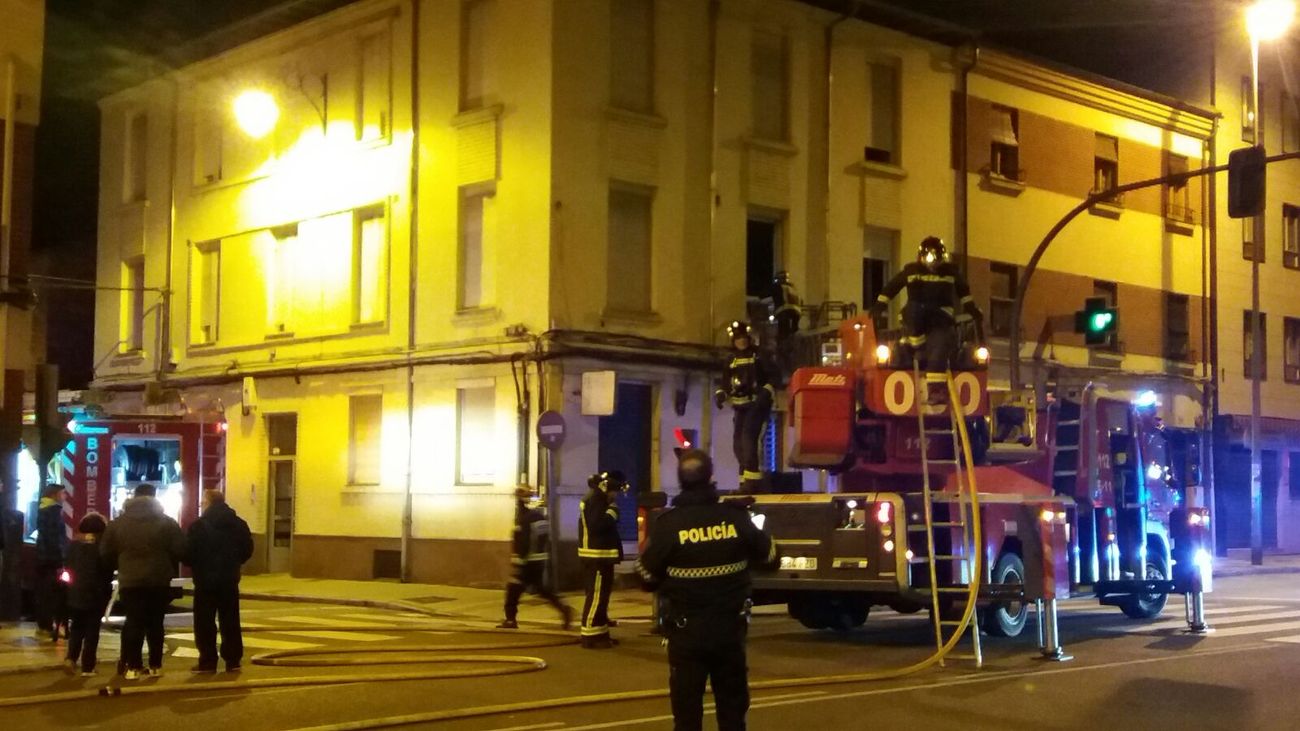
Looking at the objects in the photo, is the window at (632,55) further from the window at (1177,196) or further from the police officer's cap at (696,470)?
the police officer's cap at (696,470)

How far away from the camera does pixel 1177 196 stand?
33.6 metres

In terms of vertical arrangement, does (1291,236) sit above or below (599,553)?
above

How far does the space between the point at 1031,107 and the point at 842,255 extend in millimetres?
6921

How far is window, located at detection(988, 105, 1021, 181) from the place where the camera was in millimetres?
29703

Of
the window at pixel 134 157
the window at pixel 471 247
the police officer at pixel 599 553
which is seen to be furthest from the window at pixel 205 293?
the police officer at pixel 599 553

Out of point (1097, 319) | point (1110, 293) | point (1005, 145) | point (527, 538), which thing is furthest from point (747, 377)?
point (1110, 293)

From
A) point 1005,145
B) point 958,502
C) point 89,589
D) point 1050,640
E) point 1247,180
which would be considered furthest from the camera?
point 1005,145

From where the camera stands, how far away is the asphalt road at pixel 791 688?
400 inches

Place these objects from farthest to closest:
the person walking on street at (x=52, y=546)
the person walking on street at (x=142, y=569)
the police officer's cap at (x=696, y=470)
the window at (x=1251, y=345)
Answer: the window at (x=1251, y=345)
the person walking on street at (x=52, y=546)
the person walking on street at (x=142, y=569)
the police officer's cap at (x=696, y=470)

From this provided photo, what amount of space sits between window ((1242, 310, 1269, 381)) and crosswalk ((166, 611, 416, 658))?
24.1 m

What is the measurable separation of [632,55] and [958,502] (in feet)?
39.2

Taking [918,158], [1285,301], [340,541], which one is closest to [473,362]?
[340,541]

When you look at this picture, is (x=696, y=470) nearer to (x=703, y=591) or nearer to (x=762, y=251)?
(x=703, y=591)

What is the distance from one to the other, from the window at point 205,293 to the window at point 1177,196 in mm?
21014
